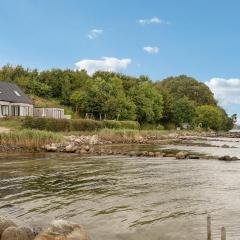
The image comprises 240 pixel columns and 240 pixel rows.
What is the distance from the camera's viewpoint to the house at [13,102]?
59062 mm

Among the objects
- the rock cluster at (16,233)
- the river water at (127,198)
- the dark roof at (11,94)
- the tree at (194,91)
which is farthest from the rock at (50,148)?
→ the tree at (194,91)

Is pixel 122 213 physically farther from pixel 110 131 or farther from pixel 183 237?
pixel 110 131

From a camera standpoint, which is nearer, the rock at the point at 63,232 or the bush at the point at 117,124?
the rock at the point at 63,232

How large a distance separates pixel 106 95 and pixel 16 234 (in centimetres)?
6445

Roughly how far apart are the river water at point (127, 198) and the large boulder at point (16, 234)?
1.93m

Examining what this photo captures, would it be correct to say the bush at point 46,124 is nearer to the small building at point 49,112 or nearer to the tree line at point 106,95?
the small building at point 49,112

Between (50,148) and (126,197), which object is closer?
(126,197)

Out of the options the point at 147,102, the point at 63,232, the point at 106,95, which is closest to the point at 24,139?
the point at 63,232

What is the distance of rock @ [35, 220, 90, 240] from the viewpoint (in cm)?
898

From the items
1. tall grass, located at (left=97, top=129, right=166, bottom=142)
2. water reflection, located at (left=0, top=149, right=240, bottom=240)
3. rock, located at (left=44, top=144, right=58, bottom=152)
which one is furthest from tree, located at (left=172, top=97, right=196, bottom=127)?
A: water reflection, located at (left=0, top=149, right=240, bottom=240)

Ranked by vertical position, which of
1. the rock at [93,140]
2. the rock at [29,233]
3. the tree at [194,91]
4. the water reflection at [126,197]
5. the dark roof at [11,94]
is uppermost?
the tree at [194,91]

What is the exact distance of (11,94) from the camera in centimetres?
6144

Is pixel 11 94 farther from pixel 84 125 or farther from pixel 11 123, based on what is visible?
pixel 84 125

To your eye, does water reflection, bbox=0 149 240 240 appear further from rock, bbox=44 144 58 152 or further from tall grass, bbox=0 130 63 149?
tall grass, bbox=0 130 63 149
